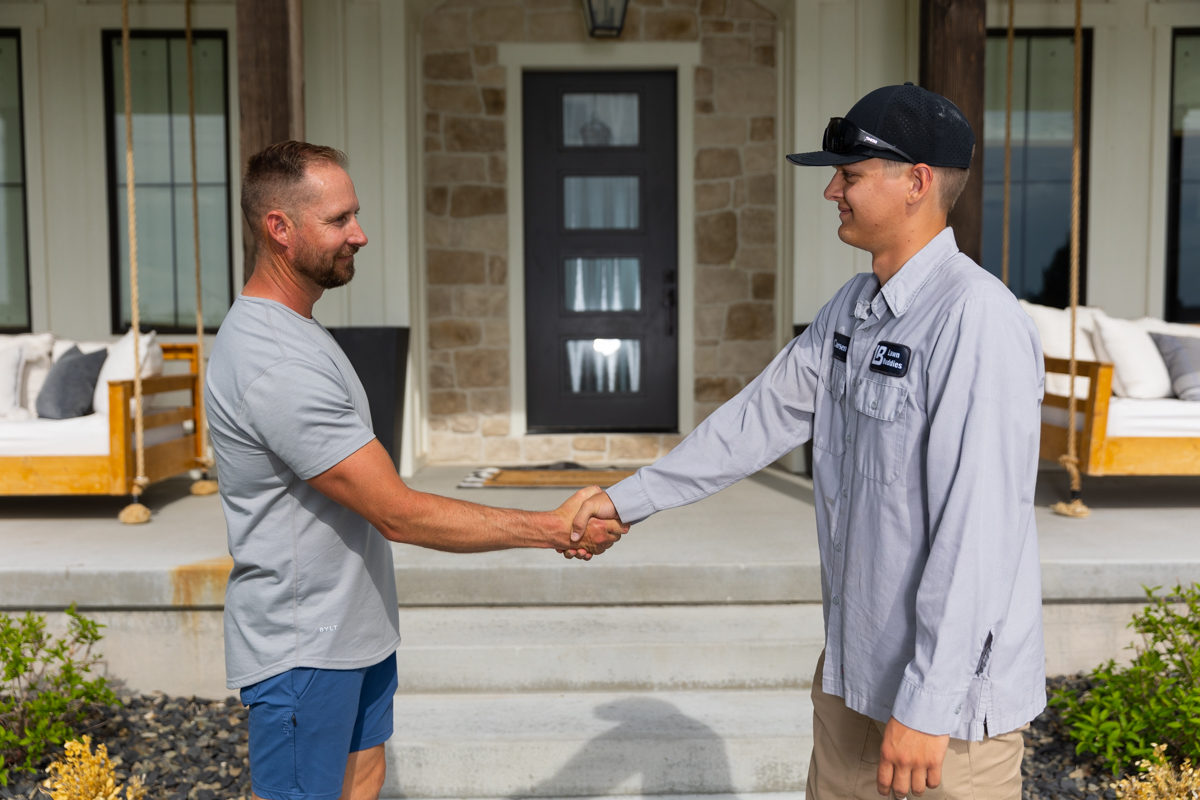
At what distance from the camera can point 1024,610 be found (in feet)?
4.28

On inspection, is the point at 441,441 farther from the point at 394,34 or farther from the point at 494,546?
the point at 494,546

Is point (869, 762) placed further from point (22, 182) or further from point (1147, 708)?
point (22, 182)

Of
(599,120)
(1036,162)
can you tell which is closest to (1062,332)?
(1036,162)

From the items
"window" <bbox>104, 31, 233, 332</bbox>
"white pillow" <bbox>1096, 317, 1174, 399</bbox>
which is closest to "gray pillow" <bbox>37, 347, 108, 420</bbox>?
"window" <bbox>104, 31, 233, 332</bbox>

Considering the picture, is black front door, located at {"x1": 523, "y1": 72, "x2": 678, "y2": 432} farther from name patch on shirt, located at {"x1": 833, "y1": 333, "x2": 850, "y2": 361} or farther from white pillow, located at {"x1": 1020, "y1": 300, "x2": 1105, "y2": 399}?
name patch on shirt, located at {"x1": 833, "y1": 333, "x2": 850, "y2": 361}

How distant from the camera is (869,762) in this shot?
4.91 feet

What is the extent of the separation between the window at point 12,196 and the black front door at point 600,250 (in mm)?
2891

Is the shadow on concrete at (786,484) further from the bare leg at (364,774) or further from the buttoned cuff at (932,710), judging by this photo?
the buttoned cuff at (932,710)

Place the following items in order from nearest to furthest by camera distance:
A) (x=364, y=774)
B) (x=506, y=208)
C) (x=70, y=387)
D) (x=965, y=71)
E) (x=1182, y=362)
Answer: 1. (x=364, y=774)
2. (x=965, y=71)
3. (x=70, y=387)
4. (x=1182, y=362)
5. (x=506, y=208)

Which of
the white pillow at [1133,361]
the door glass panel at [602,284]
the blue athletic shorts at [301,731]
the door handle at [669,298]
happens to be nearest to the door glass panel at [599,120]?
the door glass panel at [602,284]

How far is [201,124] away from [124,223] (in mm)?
733

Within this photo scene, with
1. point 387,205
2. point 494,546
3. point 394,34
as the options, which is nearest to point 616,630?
point 494,546

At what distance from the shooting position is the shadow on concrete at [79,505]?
13.9 feet

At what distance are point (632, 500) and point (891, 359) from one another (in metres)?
0.64
